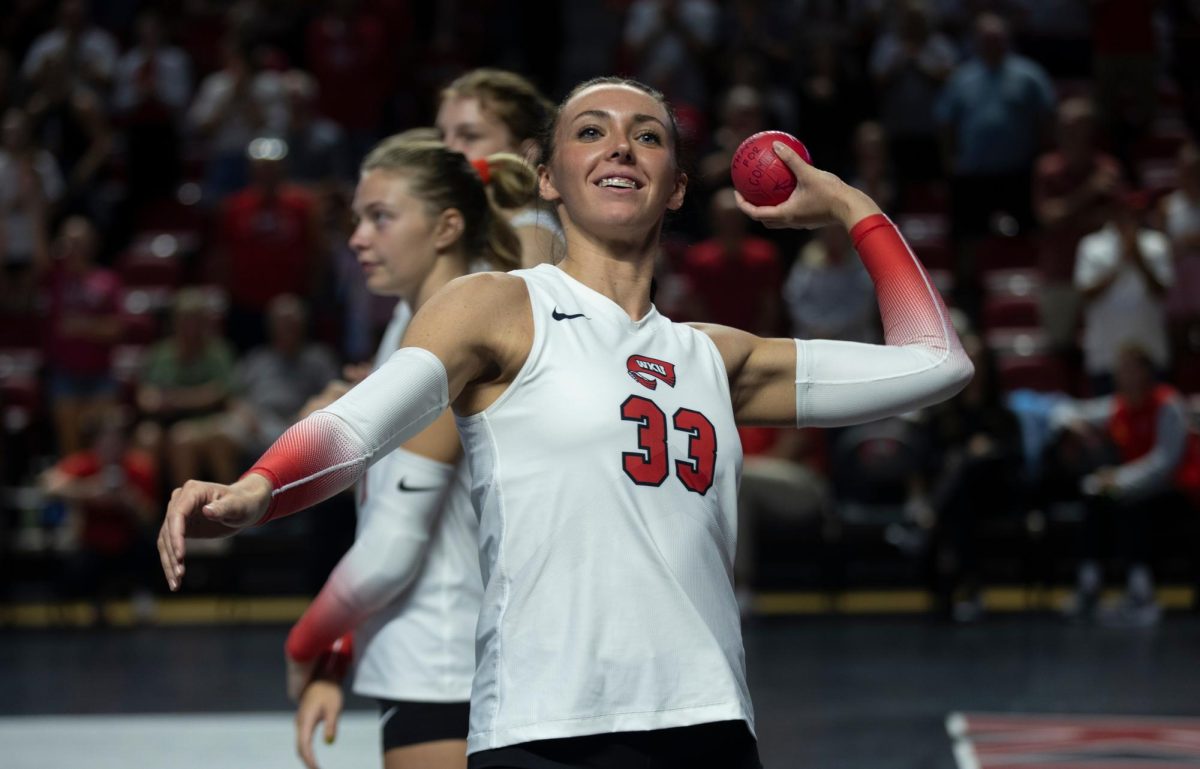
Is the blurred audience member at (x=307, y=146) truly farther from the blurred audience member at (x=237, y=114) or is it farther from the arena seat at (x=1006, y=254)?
the arena seat at (x=1006, y=254)

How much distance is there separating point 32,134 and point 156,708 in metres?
7.00

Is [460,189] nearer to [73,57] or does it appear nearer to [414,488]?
[414,488]

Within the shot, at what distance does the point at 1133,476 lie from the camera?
8.97m

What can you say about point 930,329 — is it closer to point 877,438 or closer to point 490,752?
point 490,752

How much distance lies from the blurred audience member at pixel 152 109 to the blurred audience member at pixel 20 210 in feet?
4.05

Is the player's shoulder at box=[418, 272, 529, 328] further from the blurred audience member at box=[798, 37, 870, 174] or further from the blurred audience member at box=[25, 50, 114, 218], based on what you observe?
the blurred audience member at box=[25, 50, 114, 218]

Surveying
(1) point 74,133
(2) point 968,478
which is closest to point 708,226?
(2) point 968,478

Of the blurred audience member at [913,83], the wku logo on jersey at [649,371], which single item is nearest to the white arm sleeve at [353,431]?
the wku logo on jersey at [649,371]

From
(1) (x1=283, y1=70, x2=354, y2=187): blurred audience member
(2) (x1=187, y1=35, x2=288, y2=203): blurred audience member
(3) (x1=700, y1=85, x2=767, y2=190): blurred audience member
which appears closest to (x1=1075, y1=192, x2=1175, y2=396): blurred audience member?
(3) (x1=700, y1=85, x2=767, y2=190): blurred audience member

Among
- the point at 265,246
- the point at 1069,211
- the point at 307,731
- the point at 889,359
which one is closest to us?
the point at 889,359

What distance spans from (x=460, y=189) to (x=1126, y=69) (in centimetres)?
985

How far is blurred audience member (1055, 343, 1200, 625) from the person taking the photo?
346 inches

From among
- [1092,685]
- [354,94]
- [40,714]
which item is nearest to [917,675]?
[1092,685]

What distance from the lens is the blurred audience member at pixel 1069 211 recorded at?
1009 centimetres
